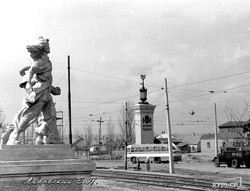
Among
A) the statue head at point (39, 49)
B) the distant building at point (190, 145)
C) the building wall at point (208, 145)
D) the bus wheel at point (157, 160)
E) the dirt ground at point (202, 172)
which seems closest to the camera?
the statue head at point (39, 49)

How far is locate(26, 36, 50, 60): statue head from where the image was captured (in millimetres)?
10758

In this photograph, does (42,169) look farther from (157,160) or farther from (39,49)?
(157,160)

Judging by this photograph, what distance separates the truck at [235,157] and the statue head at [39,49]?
21107mm

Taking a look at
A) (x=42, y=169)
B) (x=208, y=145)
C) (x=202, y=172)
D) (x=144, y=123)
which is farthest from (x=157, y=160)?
(x=208, y=145)

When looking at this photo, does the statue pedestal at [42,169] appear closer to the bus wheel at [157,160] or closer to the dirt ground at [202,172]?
the dirt ground at [202,172]

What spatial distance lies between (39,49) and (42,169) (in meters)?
3.39

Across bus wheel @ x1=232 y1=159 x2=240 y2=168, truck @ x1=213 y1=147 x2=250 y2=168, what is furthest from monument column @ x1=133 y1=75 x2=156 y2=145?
bus wheel @ x1=232 y1=159 x2=240 y2=168

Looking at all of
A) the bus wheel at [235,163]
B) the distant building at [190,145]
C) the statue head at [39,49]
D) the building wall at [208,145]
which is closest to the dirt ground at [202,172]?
the bus wheel at [235,163]

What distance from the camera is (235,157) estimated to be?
28.7 meters

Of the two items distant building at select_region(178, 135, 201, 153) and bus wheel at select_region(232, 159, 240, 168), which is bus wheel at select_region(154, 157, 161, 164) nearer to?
bus wheel at select_region(232, 159, 240, 168)

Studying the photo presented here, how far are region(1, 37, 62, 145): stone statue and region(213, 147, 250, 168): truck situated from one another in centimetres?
2064

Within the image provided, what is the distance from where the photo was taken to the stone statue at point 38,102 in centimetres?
1044

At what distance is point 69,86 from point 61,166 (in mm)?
17103

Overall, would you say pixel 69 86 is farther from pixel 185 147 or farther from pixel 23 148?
pixel 185 147
